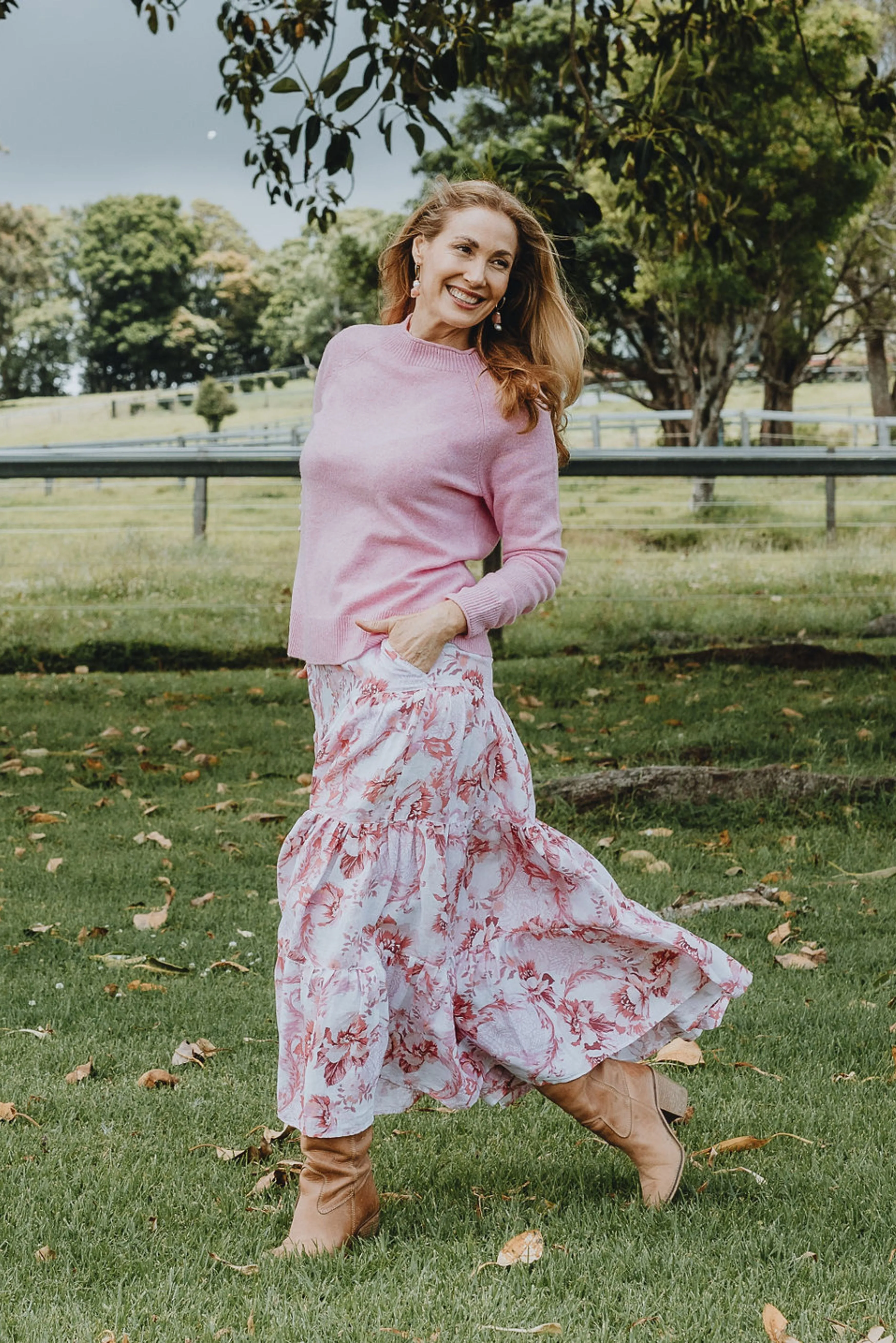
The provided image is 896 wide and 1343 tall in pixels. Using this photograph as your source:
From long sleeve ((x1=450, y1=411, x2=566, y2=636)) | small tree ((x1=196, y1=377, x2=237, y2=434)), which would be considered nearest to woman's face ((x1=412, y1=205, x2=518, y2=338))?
long sleeve ((x1=450, y1=411, x2=566, y2=636))

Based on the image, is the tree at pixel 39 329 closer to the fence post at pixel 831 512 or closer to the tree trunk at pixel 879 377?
the tree trunk at pixel 879 377

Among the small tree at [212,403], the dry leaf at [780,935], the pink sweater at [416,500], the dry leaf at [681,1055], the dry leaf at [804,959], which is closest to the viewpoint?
the pink sweater at [416,500]

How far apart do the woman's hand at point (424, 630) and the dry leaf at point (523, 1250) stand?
3.17 feet

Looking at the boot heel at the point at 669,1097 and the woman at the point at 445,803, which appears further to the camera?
the boot heel at the point at 669,1097

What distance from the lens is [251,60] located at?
7430 millimetres

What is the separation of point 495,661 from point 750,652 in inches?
60.3

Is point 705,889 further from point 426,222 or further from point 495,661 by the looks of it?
point 495,661

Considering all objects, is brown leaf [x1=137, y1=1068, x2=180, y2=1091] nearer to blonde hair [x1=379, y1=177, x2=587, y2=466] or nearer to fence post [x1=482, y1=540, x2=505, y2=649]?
blonde hair [x1=379, y1=177, x2=587, y2=466]

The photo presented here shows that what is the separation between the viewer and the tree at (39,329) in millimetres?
57094

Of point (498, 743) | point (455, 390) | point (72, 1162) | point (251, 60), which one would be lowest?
point (72, 1162)

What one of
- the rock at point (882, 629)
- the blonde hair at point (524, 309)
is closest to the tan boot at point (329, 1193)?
the blonde hair at point (524, 309)

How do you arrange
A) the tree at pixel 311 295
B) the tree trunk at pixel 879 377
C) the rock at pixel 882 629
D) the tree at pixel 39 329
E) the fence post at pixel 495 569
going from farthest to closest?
1. the tree at pixel 39 329
2. the tree at pixel 311 295
3. the tree trunk at pixel 879 377
4. the rock at pixel 882 629
5. the fence post at pixel 495 569

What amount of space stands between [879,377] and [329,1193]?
106 ft

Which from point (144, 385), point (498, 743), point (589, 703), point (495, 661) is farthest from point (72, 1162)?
point (144, 385)
